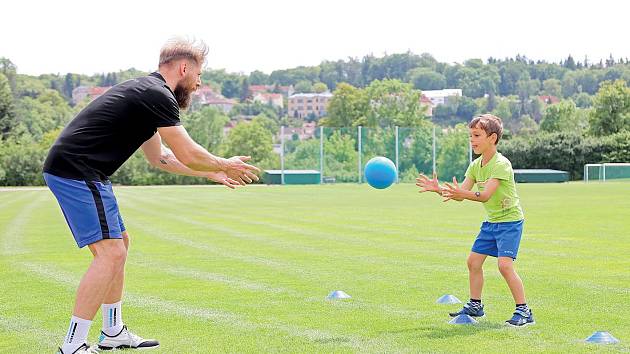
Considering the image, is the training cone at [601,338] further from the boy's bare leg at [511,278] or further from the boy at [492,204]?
the boy's bare leg at [511,278]

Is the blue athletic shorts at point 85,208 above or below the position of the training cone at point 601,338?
above

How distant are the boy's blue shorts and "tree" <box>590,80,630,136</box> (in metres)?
83.8

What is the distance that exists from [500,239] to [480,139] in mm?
991

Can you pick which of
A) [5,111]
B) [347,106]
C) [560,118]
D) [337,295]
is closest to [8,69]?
[347,106]

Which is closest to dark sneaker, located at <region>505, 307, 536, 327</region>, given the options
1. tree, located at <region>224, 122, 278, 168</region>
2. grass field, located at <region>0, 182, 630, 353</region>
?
grass field, located at <region>0, 182, 630, 353</region>

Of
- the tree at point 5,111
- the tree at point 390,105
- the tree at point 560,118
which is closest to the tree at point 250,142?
the tree at point 5,111

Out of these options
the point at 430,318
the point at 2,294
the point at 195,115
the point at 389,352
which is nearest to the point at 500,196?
the point at 430,318

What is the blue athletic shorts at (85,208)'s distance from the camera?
7066 mm

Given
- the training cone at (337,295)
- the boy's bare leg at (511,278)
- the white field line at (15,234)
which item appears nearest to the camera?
the boy's bare leg at (511,278)

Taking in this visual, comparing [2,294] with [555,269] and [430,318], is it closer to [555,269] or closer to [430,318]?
[430,318]

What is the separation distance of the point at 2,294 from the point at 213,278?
2.74 meters

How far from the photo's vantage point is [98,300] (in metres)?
7.11

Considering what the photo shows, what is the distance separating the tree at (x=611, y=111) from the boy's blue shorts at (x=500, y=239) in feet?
275

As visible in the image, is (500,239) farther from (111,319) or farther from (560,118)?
(560,118)
